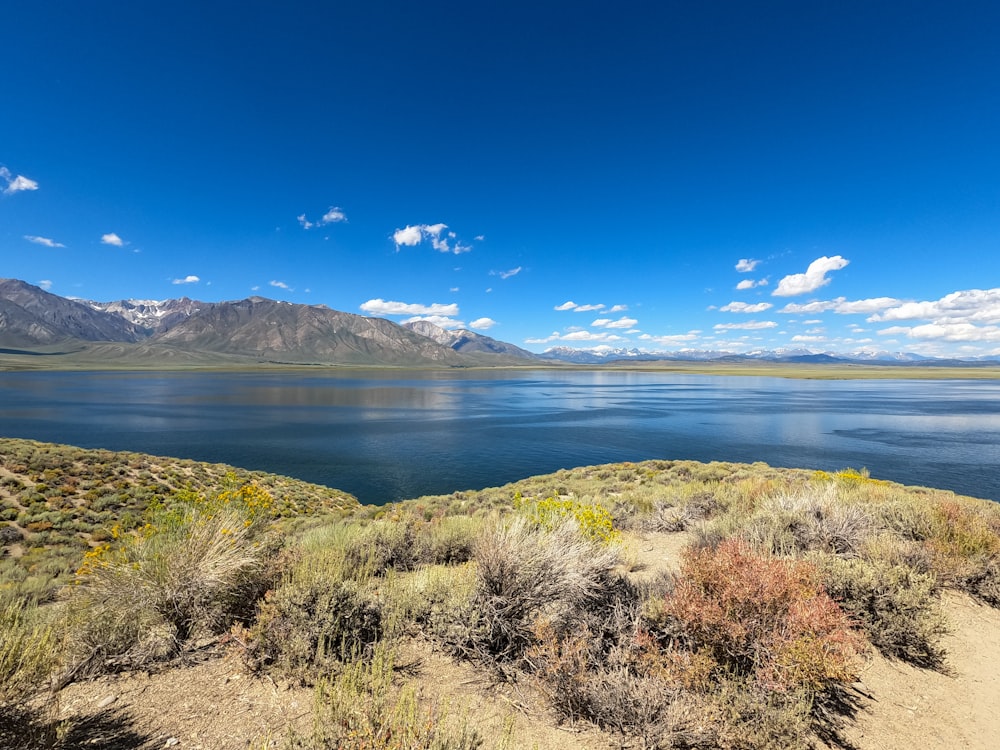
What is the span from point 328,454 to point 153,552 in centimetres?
3393

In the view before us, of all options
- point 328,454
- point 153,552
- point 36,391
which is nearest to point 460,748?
point 153,552

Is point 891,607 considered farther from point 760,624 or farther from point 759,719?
point 759,719

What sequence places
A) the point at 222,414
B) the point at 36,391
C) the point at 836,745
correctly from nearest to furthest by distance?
1. the point at 836,745
2. the point at 222,414
3. the point at 36,391

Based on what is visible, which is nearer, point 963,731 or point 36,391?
point 963,731

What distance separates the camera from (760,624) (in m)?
3.87

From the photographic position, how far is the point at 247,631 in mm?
4324

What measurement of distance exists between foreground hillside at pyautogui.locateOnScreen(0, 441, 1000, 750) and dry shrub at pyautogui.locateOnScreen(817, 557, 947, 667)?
1.0 inches

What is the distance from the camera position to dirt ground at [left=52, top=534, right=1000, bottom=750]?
326 centimetres

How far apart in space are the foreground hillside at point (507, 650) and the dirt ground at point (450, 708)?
2 cm

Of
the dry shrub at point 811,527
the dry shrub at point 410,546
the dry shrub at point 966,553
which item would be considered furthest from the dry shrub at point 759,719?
the dry shrub at point 966,553

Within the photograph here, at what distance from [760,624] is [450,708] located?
2.83 metres

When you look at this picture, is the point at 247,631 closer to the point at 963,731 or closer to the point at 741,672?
the point at 741,672

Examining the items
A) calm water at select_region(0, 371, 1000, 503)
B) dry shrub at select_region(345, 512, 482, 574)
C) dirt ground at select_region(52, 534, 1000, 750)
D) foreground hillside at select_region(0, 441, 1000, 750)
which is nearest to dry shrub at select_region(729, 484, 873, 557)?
foreground hillside at select_region(0, 441, 1000, 750)

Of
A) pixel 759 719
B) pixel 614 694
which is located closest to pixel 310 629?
pixel 614 694
